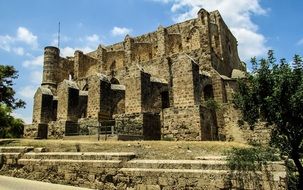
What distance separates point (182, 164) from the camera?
7484mm

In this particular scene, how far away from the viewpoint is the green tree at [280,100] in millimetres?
7992

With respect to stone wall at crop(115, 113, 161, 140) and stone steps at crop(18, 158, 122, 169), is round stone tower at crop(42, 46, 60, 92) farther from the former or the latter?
stone steps at crop(18, 158, 122, 169)

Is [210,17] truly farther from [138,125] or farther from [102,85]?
[138,125]

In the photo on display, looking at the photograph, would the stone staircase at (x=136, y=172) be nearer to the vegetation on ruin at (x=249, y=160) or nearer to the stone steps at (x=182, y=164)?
the stone steps at (x=182, y=164)

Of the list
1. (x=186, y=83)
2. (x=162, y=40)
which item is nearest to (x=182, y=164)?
(x=186, y=83)

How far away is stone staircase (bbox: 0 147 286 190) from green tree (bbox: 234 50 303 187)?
63.7 inches

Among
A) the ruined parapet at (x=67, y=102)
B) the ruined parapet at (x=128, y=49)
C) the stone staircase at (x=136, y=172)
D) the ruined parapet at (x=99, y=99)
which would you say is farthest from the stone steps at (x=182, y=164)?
the ruined parapet at (x=128, y=49)

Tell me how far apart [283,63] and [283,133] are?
79.8 inches

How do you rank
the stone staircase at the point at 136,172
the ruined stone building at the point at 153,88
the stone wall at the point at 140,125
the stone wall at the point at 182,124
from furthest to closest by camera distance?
the ruined stone building at the point at 153,88 → the stone wall at the point at 140,125 → the stone wall at the point at 182,124 → the stone staircase at the point at 136,172

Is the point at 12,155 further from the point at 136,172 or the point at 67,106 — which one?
the point at 67,106

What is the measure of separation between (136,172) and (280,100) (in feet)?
14.2

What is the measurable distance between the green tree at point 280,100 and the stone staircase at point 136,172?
1617mm

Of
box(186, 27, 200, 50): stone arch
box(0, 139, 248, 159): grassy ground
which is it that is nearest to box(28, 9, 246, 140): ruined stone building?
box(186, 27, 200, 50): stone arch

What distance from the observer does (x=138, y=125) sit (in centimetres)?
1623
